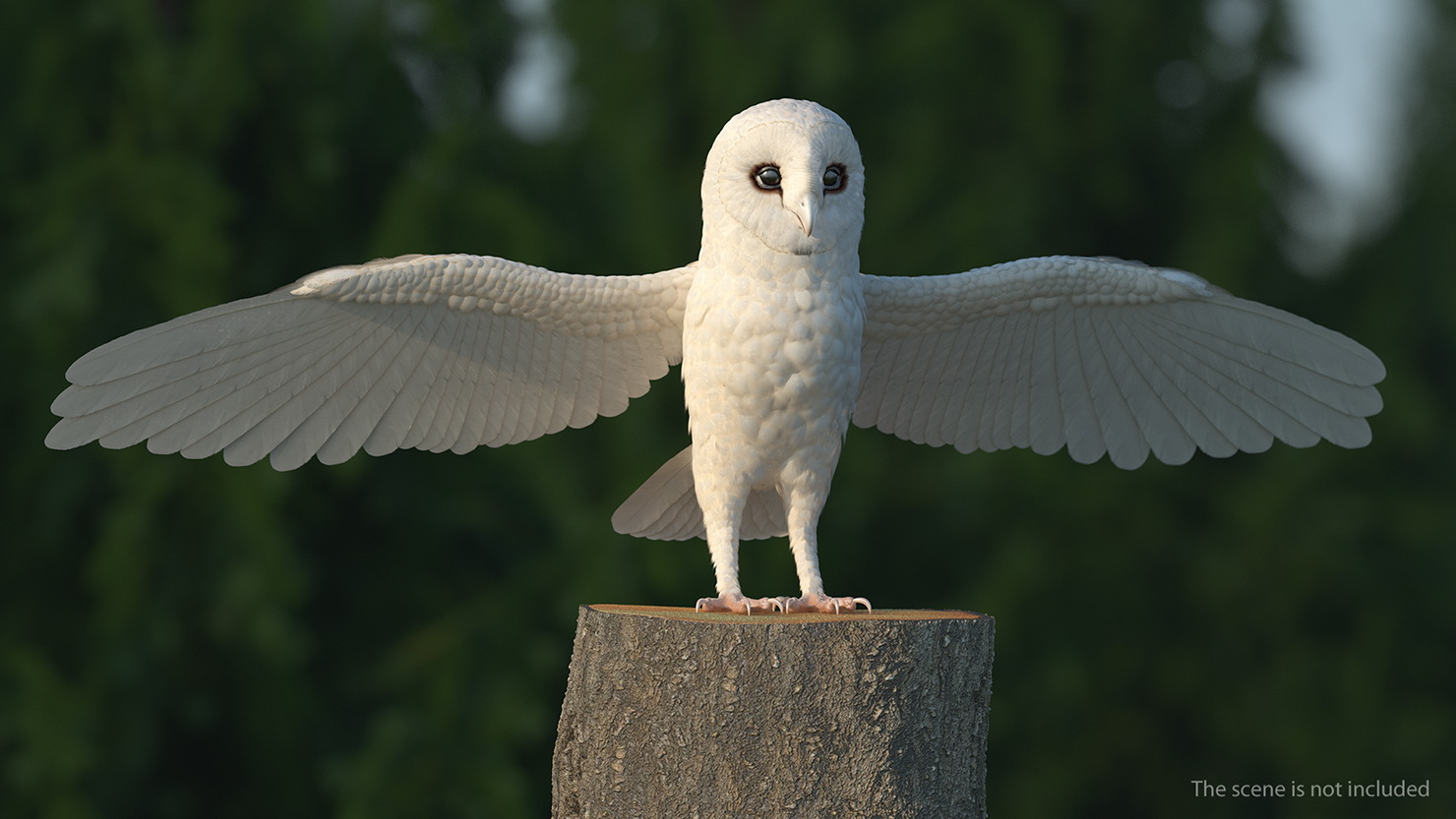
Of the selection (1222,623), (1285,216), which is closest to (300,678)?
(1222,623)

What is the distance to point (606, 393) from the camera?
2832mm

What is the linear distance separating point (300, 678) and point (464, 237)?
1.90 m

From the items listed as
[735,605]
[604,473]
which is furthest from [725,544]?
[604,473]

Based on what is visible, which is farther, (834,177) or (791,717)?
(834,177)

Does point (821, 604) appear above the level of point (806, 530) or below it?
below

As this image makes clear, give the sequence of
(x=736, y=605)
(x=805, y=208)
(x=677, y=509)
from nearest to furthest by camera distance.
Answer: (x=805, y=208) → (x=736, y=605) → (x=677, y=509)

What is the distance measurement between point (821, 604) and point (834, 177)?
0.85 meters

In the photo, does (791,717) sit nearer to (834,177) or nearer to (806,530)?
(806,530)

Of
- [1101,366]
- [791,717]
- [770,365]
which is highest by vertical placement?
[1101,366]

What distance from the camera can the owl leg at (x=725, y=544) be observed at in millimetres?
2488

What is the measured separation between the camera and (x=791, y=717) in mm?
2236

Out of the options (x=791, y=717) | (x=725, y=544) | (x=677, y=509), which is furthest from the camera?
(x=677, y=509)

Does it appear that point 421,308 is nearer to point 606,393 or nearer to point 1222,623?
point 606,393

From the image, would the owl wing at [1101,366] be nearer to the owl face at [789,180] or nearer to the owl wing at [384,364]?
the owl face at [789,180]
